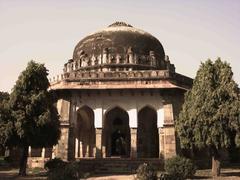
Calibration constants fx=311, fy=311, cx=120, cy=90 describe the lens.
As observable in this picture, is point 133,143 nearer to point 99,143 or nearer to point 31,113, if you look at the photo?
point 99,143

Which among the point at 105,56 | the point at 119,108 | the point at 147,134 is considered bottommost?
the point at 147,134

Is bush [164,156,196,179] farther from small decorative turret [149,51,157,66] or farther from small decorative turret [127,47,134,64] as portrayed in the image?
small decorative turret [149,51,157,66]

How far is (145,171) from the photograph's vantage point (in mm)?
9758

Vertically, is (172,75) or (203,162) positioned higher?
(172,75)

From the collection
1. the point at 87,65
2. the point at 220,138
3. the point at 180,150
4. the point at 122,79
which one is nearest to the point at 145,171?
the point at 220,138

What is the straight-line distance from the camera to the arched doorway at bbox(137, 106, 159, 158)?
59.1 feet

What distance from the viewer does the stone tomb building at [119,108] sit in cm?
1650

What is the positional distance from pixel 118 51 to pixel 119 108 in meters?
4.87

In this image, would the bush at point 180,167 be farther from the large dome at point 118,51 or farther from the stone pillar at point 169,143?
the large dome at point 118,51

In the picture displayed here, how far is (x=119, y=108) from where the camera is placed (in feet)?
58.6

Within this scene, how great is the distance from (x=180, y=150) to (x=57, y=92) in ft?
24.4

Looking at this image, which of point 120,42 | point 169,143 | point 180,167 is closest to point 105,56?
point 120,42

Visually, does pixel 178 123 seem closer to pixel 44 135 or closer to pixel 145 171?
pixel 145 171

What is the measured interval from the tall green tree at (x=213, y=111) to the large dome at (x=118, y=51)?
763 cm
